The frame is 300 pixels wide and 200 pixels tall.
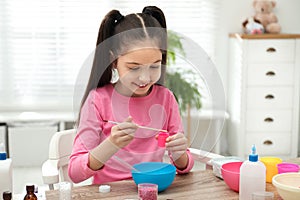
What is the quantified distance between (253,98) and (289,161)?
2139 mm

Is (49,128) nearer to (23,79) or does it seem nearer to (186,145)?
(23,79)

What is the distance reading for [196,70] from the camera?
60.2 inches

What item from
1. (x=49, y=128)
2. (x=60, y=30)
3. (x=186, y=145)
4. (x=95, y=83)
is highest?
(x=60, y=30)

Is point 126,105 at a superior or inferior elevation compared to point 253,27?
inferior

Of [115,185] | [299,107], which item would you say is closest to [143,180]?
[115,185]

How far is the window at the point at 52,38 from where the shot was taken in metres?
4.09

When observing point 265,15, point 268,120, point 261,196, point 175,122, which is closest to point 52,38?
point 265,15

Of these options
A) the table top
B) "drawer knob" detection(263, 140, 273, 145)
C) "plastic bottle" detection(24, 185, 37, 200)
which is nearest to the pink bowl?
the table top

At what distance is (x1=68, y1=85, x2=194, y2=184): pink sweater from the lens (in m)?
1.55

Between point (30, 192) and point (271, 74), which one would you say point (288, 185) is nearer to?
point (30, 192)

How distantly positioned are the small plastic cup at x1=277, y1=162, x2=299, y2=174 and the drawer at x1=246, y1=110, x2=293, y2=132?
228 cm

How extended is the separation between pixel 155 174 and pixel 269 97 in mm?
2639

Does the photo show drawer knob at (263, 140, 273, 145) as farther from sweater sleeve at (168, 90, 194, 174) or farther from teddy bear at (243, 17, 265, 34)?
sweater sleeve at (168, 90, 194, 174)

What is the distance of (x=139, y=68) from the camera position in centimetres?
139
